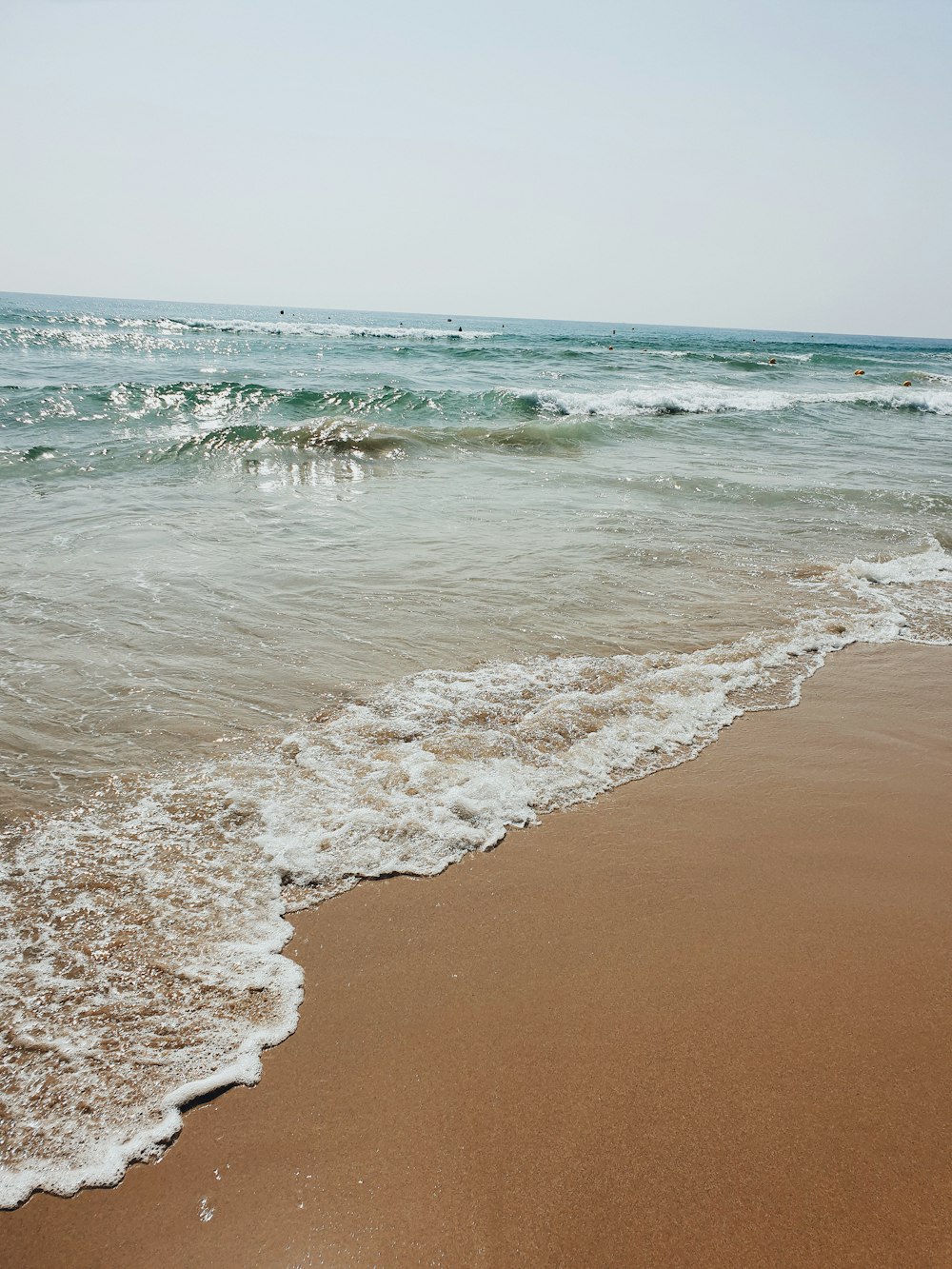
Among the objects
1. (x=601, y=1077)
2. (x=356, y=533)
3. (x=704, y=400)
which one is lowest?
(x=601, y=1077)

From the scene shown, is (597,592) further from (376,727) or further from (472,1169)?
(472,1169)

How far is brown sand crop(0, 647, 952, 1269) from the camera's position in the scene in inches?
59.1

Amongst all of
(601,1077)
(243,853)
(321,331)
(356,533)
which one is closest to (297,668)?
(243,853)

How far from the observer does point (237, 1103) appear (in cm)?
173

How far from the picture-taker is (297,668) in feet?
12.8

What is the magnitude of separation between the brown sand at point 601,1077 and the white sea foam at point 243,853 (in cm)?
12

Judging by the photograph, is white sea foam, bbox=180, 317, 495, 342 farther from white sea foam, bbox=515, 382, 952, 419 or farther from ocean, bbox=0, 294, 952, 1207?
ocean, bbox=0, 294, 952, 1207

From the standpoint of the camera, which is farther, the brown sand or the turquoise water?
the turquoise water

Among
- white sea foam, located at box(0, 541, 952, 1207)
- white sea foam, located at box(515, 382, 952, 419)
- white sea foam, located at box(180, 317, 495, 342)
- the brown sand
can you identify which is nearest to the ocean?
white sea foam, located at box(0, 541, 952, 1207)

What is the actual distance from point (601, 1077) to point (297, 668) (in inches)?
105

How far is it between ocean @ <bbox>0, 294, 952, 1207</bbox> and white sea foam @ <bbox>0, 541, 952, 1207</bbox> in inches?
0.4

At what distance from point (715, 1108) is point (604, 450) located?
1095 centimetres

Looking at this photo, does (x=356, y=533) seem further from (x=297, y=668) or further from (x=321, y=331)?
(x=321, y=331)

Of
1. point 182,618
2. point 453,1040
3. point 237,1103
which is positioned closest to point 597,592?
point 182,618
